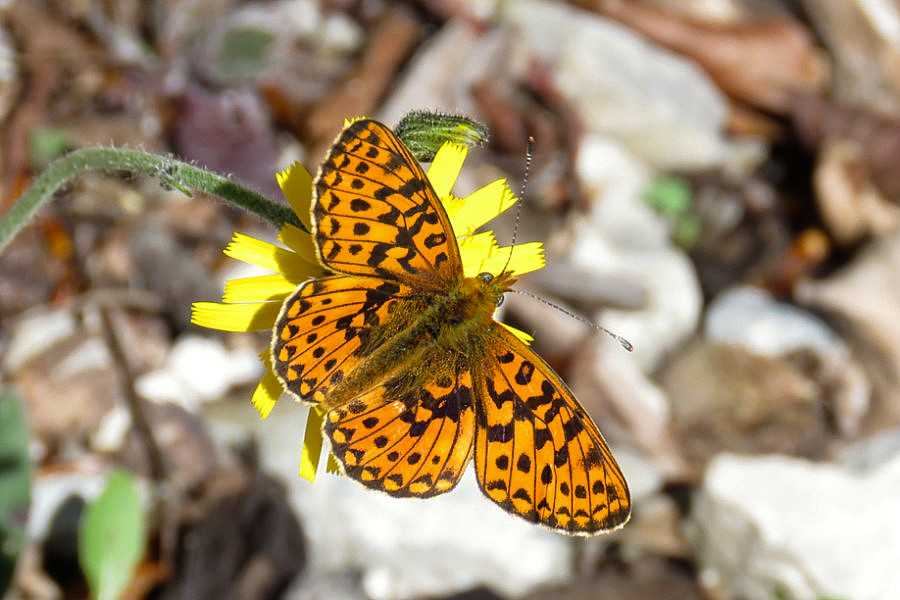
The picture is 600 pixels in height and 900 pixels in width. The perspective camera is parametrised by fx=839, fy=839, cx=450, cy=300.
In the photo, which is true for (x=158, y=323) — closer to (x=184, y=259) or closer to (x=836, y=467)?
(x=184, y=259)

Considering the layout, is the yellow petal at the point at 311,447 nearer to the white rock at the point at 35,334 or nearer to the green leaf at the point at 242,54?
the white rock at the point at 35,334

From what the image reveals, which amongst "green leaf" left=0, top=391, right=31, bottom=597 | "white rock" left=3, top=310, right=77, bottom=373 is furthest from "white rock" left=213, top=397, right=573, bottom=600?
"green leaf" left=0, top=391, right=31, bottom=597

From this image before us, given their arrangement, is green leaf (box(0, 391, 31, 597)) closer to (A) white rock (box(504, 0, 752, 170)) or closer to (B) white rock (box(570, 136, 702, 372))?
(B) white rock (box(570, 136, 702, 372))

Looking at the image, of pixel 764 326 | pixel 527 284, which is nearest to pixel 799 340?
pixel 764 326

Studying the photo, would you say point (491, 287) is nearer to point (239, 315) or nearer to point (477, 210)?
point (477, 210)

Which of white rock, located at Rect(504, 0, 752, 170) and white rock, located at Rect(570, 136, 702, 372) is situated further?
white rock, located at Rect(504, 0, 752, 170)

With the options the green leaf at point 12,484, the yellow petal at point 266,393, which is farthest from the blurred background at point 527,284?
the yellow petal at point 266,393
